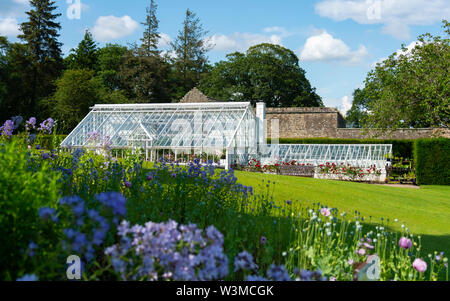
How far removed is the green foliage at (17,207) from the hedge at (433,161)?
16.0 meters

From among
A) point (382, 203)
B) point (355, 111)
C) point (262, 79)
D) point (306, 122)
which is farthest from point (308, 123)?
point (355, 111)

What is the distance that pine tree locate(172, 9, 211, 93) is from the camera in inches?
Result: 1622

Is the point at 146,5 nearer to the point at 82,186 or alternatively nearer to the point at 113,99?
the point at 113,99

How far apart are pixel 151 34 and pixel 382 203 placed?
112 ft

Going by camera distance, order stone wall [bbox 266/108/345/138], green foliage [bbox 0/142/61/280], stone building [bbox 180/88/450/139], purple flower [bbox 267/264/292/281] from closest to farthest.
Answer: purple flower [bbox 267/264/292/281] → green foliage [bbox 0/142/61/280] → stone building [bbox 180/88/450/139] → stone wall [bbox 266/108/345/138]

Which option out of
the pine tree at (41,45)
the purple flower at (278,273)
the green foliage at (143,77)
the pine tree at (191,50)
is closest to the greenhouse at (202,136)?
the purple flower at (278,273)

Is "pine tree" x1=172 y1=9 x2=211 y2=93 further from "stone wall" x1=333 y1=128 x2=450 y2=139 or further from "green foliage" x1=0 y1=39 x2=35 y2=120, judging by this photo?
"stone wall" x1=333 y1=128 x2=450 y2=139

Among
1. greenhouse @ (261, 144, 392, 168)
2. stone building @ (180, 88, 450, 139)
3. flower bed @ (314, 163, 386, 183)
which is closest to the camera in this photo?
flower bed @ (314, 163, 386, 183)

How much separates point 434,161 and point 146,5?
32.4 meters

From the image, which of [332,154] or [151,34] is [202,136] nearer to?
[332,154]

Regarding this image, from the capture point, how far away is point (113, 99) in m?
34.0

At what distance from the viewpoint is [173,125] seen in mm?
17984

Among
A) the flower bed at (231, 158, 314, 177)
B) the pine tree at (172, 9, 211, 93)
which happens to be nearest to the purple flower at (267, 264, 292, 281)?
the flower bed at (231, 158, 314, 177)

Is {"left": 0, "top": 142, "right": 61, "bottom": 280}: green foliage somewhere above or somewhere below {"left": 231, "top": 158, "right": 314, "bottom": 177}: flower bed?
above
